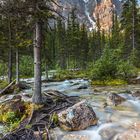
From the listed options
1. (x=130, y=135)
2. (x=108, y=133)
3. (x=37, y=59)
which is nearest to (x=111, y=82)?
(x=37, y=59)

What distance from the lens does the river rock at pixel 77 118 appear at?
1140 centimetres

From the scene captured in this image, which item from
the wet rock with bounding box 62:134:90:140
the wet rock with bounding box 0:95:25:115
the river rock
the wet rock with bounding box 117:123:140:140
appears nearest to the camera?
the wet rock with bounding box 117:123:140:140


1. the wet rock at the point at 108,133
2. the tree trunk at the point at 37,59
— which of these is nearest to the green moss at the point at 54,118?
the wet rock at the point at 108,133

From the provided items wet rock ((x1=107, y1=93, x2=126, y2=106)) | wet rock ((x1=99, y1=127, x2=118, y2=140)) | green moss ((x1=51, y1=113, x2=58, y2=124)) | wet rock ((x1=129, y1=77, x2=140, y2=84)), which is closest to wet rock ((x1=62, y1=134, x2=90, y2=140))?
wet rock ((x1=99, y1=127, x2=118, y2=140))

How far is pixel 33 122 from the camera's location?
12.1 metres

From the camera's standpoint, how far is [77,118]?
1145cm

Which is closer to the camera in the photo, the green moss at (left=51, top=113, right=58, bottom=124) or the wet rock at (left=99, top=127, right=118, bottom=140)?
the wet rock at (left=99, top=127, right=118, bottom=140)

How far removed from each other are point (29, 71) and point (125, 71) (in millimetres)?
24627

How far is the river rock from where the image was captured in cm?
1140

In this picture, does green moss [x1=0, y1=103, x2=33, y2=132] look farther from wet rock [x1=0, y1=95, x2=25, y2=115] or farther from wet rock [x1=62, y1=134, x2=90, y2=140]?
wet rock [x1=62, y1=134, x2=90, y2=140]

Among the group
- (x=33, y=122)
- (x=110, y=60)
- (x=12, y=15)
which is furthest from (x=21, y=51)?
(x=33, y=122)

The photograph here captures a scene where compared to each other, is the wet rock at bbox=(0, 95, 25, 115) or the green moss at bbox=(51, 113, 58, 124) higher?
the wet rock at bbox=(0, 95, 25, 115)

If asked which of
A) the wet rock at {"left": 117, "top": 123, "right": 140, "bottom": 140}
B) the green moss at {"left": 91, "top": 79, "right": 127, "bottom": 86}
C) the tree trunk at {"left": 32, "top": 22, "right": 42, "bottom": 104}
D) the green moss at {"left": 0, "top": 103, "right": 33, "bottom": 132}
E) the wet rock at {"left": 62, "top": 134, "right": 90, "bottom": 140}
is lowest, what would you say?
the wet rock at {"left": 62, "top": 134, "right": 90, "bottom": 140}

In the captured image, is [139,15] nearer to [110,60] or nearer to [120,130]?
[110,60]
